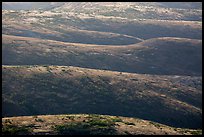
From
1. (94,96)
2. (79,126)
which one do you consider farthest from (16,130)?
(94,96)

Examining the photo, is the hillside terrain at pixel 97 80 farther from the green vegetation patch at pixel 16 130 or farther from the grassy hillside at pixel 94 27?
the grassy hillside at pixel 94 27

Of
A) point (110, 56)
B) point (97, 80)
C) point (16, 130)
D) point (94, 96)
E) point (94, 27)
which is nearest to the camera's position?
point (16, 130)

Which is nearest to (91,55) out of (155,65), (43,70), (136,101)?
(155,65)

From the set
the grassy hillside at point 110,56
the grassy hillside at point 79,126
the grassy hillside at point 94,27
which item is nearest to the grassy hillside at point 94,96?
the grassy hillside at point 79,126

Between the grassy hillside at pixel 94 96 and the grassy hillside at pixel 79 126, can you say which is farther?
the grassy hillside at pixel 94 96

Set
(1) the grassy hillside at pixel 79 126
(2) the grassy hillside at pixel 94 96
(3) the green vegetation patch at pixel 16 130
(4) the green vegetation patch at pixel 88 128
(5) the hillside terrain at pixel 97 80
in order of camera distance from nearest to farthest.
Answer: (3) the green vegetation patch at pixel 16 130 < (1) the grassy hillside at pixel 79 126 < (4) the green vegetation patch at pixel 88 128 < (5) the hillside terrain at pixel 97 80 < (2) the grassy hillside at pixel 94 96

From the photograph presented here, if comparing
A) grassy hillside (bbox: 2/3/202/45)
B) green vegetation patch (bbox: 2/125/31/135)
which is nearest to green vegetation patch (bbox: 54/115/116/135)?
green vegetation patch (bbox: 2/125/31/135)

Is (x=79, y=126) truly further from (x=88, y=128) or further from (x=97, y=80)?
(x=97, y=80)
